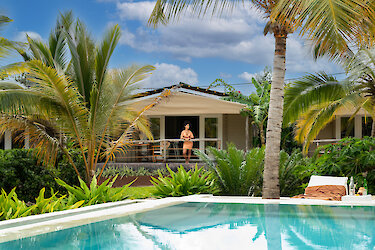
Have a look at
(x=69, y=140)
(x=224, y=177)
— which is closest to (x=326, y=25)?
(x=224, y=177)

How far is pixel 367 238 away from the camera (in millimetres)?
7312

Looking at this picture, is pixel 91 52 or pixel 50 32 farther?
pixel 50 32

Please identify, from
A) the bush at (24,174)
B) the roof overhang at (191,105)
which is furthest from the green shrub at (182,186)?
the roof overhang at (191,105)

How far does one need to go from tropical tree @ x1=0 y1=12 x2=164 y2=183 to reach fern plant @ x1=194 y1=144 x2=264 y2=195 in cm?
265

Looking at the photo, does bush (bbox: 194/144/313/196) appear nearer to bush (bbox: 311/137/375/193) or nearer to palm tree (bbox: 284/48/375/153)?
bush (bbox: 311/137/375/193)

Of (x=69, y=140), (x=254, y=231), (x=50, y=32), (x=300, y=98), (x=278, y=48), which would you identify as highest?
(x=50, y=32)

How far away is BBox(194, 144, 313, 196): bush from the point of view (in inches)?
488

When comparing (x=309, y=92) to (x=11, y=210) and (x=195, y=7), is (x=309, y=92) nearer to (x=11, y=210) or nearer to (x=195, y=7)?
(x=195, y=7)

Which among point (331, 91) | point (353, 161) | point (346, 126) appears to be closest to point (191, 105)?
point (331, 91)

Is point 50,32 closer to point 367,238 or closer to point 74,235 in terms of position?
point 74,235

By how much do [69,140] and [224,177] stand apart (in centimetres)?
485

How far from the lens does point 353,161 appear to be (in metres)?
12.9

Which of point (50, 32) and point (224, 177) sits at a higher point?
point (50, 32)

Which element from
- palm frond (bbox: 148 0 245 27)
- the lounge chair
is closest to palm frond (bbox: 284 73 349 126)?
the lounge chair
